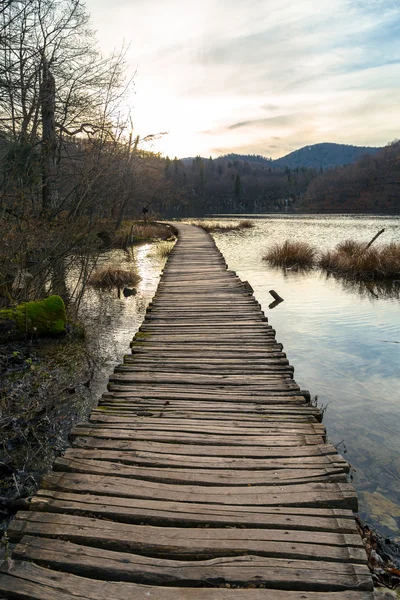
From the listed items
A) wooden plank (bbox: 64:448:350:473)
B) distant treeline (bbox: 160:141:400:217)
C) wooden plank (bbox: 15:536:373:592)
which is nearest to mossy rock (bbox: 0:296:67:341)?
wooden plank (bbox: 64:448:350:473)

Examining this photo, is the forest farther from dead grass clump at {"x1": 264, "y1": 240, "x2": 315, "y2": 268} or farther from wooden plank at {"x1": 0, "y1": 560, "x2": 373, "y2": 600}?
dead grass clump at {"x1": 264, "y1": 240, "x2": 315, "y2": 268}

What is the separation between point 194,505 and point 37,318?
19.4ft

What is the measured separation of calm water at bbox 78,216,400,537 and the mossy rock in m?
0.80

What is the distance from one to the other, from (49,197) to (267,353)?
7.07 meters

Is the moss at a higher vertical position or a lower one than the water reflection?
higher

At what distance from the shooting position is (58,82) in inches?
393

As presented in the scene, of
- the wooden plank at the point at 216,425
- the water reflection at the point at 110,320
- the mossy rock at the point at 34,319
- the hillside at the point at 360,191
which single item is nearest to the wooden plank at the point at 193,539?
the wooden plank at the point at 216,425

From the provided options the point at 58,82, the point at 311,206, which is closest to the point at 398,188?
the point at 311,206

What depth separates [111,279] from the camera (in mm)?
13820

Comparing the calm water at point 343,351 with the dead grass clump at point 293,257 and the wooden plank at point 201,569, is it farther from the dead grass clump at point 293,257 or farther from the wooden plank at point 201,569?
the dead grass clump at point 293,257

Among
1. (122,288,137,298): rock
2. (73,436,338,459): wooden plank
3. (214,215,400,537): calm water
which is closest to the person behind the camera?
(73,436,338,459): wooden plank

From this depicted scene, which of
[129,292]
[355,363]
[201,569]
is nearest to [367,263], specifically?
[129,292]

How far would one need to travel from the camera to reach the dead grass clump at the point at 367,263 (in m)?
16.1

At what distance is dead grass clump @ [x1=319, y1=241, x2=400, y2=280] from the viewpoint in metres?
16.1
